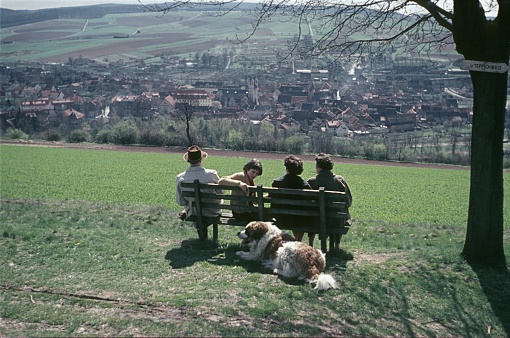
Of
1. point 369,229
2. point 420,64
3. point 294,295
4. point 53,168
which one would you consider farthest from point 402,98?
point 294,295

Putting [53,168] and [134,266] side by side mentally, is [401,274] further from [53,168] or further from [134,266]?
[53,168]

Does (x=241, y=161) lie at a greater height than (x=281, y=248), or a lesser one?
lesser

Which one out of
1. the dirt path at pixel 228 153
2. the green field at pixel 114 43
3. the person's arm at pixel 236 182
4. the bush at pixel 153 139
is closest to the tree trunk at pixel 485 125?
the person's arm at pixel 236 182

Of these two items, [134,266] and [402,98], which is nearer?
[134,266]

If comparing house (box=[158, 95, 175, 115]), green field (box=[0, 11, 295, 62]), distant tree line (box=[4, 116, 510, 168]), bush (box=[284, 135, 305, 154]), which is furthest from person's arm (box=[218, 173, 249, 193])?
green field (box=[0, 11, 295, 62])

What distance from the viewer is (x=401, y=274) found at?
7355 millimetres

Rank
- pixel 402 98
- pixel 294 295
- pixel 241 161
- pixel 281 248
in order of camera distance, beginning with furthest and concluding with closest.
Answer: pixel 402 98 → pixel 241 161 → pixel 281 248 → pixel 294 295

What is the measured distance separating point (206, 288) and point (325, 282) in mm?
1451

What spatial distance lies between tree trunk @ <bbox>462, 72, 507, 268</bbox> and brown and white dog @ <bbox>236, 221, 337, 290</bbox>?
7.99 feet

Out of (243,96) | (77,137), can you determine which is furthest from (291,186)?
(243,96)

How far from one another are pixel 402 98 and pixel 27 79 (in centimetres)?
8217

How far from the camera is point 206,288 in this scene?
649cm

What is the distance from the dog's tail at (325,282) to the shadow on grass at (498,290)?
190 centimetres

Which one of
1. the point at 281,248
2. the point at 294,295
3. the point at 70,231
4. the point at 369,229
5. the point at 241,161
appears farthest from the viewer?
the point at 241,161
